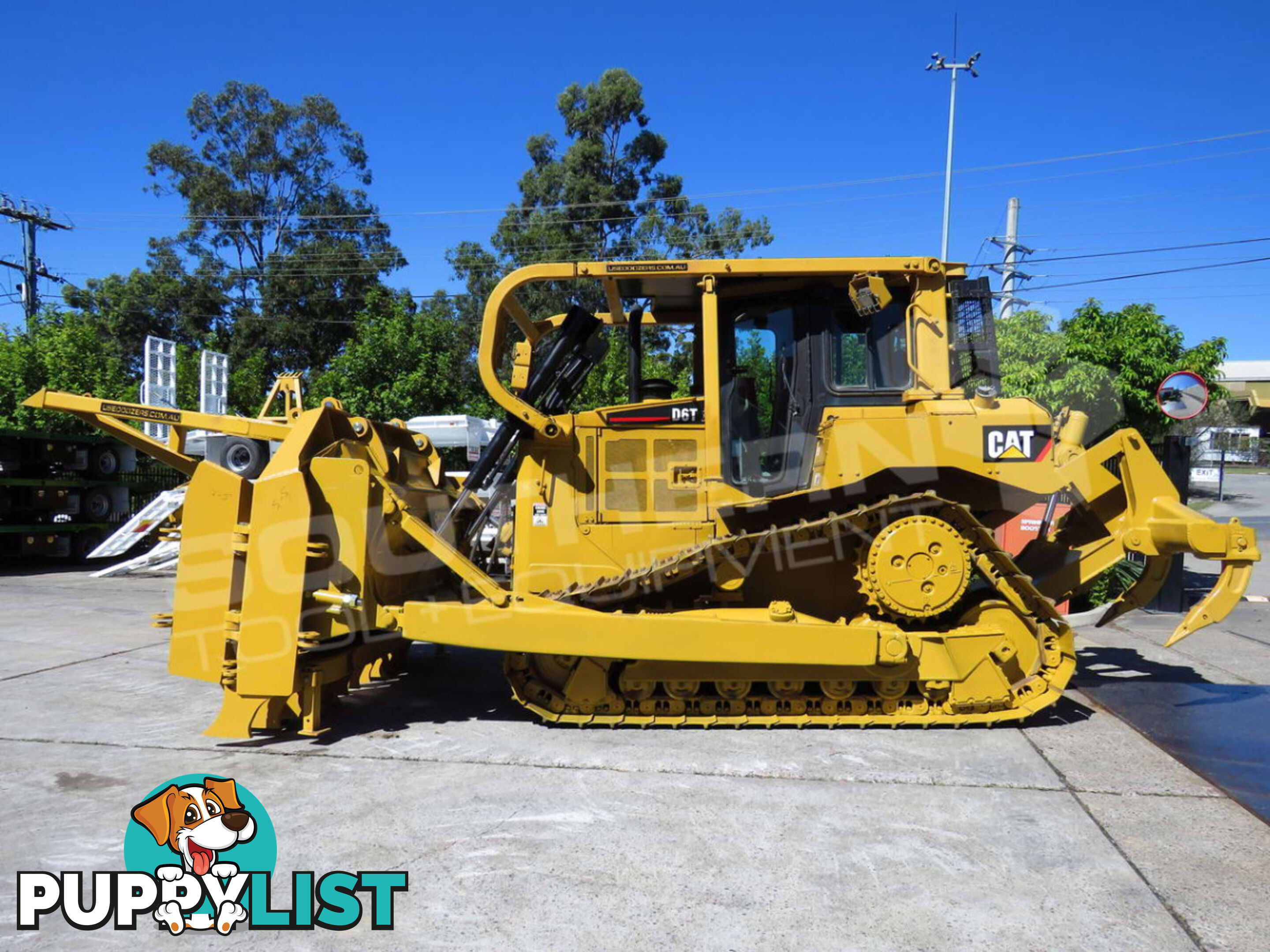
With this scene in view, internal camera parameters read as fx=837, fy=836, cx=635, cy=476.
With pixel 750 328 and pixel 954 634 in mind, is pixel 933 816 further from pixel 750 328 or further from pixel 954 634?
pixel 750 328

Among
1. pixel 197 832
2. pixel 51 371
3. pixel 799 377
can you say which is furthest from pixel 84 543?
pixel 799 377

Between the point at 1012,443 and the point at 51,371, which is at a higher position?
the point at 51,371

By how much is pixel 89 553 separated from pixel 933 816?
15606 mm

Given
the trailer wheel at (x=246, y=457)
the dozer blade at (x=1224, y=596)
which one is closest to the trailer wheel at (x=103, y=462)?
the trailer wheel at (x=246, y=457)

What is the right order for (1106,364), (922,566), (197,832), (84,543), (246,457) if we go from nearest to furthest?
(197,832), (922,566), (246,457), (1106,364), (84,543)

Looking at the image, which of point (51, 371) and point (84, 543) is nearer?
point (84, 543)

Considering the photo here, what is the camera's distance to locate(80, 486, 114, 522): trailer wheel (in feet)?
51.0

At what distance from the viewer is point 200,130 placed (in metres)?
33.1

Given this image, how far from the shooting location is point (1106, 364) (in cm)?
1170

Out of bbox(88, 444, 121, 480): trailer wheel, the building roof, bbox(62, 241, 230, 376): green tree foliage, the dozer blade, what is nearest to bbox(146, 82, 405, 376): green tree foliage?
bbox(62, 241, 230, 376): green tree foliage

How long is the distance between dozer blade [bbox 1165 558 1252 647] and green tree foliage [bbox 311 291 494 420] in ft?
55.4

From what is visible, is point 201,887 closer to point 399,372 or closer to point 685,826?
point 685,826

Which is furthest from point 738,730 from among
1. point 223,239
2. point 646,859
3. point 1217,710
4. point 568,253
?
point 223,239

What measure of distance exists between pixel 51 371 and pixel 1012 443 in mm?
18541
